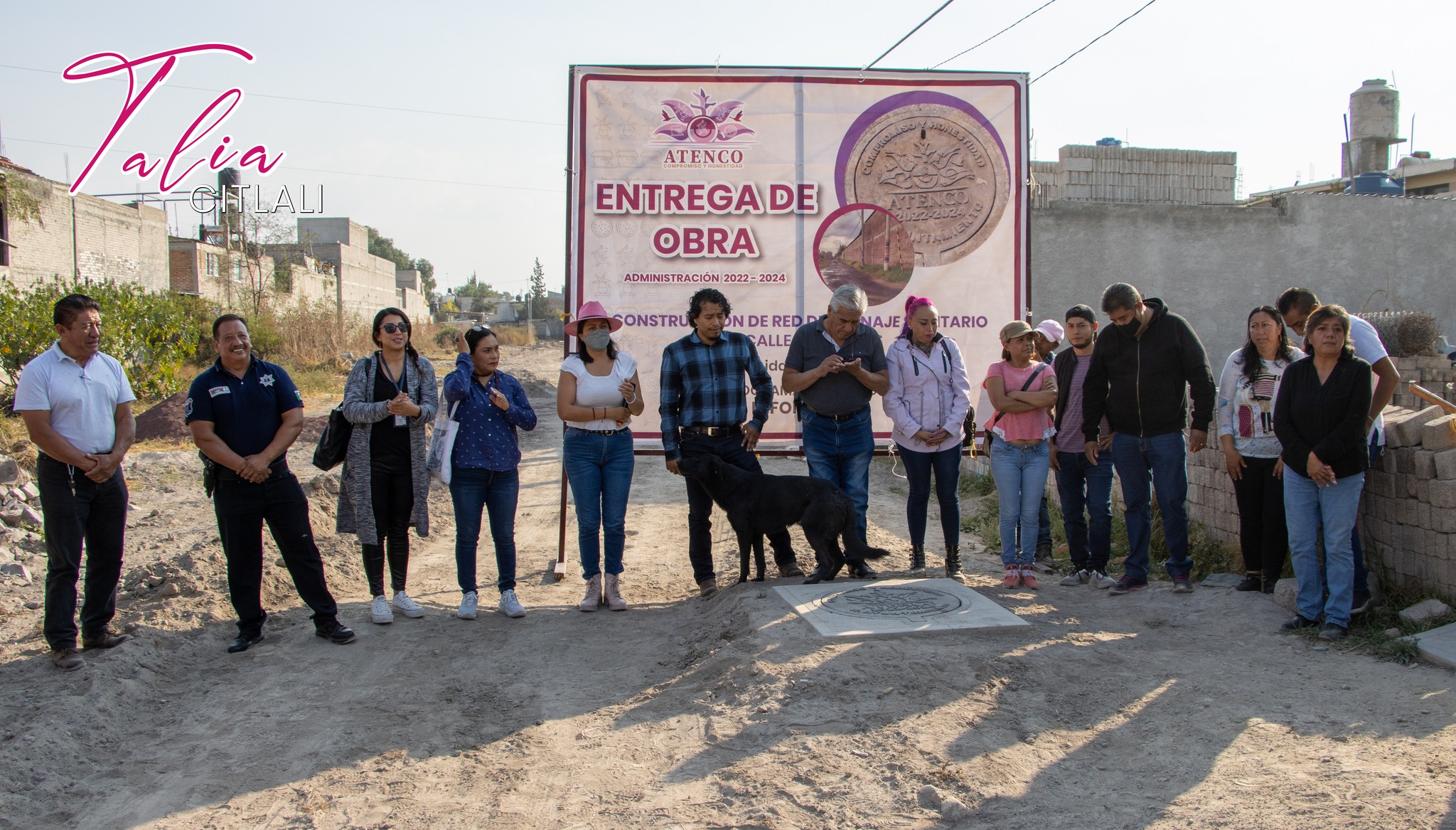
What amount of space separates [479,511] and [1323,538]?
4.75 m

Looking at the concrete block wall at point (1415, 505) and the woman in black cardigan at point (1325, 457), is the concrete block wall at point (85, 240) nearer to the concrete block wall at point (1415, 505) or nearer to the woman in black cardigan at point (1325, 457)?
the woman in black cardigan at point (1325, 457)

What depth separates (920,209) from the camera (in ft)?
24.4

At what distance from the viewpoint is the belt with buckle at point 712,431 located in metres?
6.21

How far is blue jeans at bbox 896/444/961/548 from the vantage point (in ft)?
20.6

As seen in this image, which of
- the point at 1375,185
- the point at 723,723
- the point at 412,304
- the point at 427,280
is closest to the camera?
the point at 723,723

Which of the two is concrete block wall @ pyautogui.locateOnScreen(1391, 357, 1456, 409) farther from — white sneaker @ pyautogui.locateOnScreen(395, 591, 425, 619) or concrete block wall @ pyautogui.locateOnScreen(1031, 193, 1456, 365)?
white sneaker @ pyautogui.locateOnScreen(395, 591, 425, 619)

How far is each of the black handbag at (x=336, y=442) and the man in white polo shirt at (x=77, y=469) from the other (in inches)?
38.5

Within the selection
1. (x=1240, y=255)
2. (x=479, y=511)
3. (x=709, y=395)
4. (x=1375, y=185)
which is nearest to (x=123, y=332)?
(x=479, y=511)

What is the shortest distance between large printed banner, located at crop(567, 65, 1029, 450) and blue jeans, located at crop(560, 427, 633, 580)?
3.64 feet

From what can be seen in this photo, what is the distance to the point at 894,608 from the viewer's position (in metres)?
5.24

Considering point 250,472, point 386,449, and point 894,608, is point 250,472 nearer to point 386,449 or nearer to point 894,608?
point 386,449

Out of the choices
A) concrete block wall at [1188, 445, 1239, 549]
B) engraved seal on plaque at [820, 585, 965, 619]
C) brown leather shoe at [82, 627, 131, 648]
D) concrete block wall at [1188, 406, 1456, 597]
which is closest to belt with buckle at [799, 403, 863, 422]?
engraved seal on plaque at [820, 585, 965, 619]

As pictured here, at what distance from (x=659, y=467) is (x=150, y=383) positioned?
32.1ft

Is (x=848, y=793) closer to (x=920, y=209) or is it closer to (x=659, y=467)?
(x=920, y=209)
